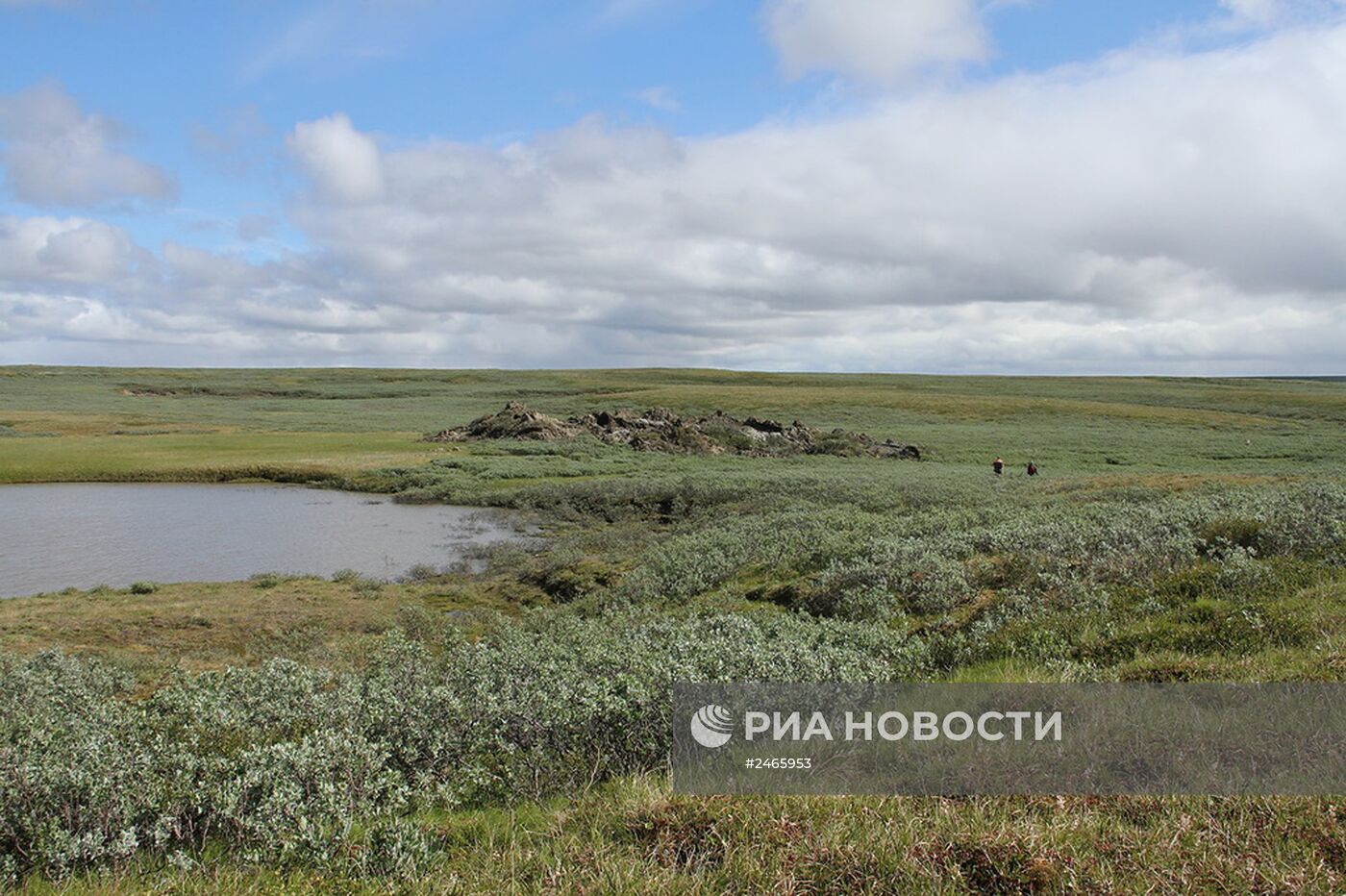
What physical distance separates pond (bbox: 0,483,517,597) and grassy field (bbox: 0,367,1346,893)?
10.9ft

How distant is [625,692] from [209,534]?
96.8 ft

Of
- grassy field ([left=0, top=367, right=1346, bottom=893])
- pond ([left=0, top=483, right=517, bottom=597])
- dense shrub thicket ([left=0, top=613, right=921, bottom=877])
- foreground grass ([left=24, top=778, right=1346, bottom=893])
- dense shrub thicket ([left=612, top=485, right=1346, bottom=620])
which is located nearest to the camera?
foreground grass ([left=24, top=778, right=1346, bottom=893])

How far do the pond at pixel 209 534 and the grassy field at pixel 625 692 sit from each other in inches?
131

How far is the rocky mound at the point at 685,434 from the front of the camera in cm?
5531

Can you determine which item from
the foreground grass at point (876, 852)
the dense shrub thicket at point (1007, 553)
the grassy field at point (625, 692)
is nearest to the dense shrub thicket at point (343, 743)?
the grassy field at point (625, 692)

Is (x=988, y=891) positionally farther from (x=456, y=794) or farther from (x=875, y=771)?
(x=456, y=794)

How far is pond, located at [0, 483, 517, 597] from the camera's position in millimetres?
25625

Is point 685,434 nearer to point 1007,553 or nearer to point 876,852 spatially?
point 1007,553

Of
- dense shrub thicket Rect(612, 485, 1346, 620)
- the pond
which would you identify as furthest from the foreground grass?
the pond

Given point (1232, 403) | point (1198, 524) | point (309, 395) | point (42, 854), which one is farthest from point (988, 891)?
point (309, 395)

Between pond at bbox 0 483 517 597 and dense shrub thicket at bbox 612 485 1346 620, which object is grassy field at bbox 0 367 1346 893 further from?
pond at bbox 0 483 517 597

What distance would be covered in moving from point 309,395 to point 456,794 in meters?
131

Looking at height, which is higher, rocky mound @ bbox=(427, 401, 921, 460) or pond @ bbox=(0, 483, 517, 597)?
rocky mound @ bbox=(427, 401, 921, 460)

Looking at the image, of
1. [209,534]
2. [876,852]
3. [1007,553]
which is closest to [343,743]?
[876,852]
